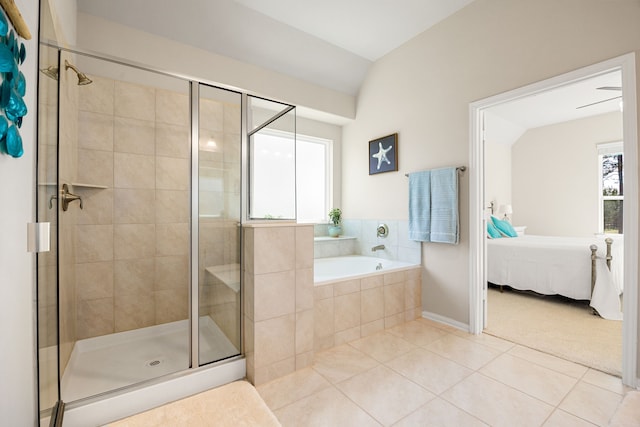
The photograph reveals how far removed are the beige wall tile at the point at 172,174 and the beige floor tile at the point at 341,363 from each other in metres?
1.57

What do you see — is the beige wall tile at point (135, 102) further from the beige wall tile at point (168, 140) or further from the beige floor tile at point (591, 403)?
the beige floor tile at point (591, 403)

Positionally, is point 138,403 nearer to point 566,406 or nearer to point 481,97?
point 566,406

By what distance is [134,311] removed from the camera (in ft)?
8.02

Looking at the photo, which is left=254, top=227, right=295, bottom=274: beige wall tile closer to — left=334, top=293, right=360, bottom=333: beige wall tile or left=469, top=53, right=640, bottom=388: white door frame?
left=334, top=293, right=360, bottom=333: beige wall tile

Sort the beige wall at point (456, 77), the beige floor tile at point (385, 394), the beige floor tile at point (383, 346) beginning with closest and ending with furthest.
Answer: the beige floor tile at point (385, 394) < the beige wall at point (456, 77) < the beige floor tile at point (383, 346)

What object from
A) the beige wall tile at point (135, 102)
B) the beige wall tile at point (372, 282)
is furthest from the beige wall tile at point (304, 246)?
the beige wall tile at point (135, 102)

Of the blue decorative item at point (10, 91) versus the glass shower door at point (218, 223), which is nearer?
the blue decorative item at point (10, 91)

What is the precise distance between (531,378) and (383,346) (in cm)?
100

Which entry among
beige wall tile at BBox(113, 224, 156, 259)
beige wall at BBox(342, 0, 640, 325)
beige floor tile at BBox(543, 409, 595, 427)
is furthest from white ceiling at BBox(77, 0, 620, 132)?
beige floor tile at BBox(543, 409, 595, 427)

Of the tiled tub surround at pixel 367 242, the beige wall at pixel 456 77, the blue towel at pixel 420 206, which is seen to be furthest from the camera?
the tiled tub surround at pixel 367 242

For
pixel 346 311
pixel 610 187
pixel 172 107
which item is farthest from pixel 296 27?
pixel 610 187

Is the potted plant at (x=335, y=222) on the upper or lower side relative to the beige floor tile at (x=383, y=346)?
upper

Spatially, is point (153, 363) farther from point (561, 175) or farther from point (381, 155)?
point (561, 175)

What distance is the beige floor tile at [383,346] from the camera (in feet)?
7.12
